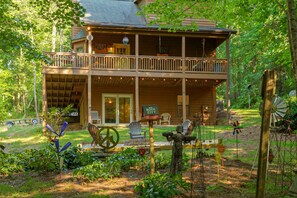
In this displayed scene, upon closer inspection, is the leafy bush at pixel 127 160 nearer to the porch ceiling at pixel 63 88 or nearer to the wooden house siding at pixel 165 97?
the porch ceiling at pixel 63 88

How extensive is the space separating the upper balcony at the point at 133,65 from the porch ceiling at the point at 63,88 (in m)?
0.92

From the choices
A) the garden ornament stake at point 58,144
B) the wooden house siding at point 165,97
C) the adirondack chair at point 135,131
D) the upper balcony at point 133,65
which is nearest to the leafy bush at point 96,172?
the garden ornament stake at point 58,144

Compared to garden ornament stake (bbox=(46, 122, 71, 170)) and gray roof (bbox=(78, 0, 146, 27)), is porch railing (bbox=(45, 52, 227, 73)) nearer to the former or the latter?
gray roof (bbox=(78, 0, 146, 27))

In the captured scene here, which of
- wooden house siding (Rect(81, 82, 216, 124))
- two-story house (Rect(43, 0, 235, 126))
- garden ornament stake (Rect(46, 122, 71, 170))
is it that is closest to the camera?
garden ornament stake (Rect(46, 122, 71, 170))

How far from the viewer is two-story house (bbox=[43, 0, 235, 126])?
18.1 metres

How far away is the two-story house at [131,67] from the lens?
713 inches

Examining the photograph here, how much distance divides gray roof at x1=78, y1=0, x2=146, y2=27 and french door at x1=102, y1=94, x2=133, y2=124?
4859mm

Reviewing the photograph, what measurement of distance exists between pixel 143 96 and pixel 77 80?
458 cm

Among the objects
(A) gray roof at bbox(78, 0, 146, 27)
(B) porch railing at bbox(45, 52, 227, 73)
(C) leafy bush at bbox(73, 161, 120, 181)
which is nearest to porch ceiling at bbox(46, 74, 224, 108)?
(B) porch railing at bbox(45, 52, 227, 73)

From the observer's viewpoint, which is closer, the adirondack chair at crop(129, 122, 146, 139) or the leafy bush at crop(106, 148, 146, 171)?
the leafy bush at crop(106, 148, 146, 171)

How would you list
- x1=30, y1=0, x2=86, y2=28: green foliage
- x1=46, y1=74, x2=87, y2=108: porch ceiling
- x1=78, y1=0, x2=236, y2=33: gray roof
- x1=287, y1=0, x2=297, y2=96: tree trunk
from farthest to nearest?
x1=46, y1=74, x2=87, y2=108: porch ceiling, x1=78, y1=0, x2=236, y2=33: gray roof, x1=30, y1=0, x2=86, y2=28: green foliage, x1=287, y1=0, x2=297, y2=96: tree trunk

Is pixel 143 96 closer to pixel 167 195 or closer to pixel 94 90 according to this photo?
pixel 94 90

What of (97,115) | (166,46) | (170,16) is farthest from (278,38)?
(97,115)

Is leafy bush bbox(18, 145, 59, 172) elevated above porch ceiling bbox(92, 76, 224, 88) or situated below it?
below
